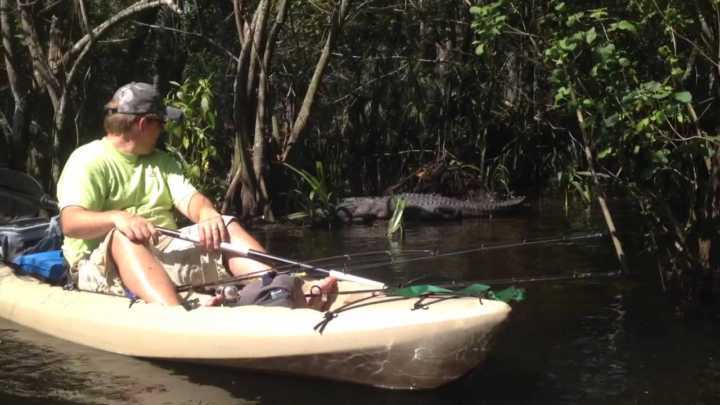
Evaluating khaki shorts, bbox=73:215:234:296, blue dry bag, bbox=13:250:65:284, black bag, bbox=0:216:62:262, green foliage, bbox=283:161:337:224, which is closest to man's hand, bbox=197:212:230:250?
khaki shorts, bbox=73:215:234:296

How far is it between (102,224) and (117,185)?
39 cm

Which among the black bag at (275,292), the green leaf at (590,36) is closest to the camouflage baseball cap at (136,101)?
the black bag at (275,292)

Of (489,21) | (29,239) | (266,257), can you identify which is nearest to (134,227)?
(266,257)

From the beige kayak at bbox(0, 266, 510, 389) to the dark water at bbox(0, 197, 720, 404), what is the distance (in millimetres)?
99

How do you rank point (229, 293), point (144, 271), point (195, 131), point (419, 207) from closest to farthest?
point (144, 271) → point (229, 293) → point (195, 131) → point (419, 207)

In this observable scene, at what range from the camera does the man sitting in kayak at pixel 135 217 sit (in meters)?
5.03

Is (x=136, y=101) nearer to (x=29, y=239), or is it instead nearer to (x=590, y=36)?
(x=29, y=239)

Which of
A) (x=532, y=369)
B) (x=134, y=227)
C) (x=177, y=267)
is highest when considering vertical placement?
(x=134, y=227)

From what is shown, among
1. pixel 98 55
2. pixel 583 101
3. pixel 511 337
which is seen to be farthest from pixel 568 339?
pixel 98 55

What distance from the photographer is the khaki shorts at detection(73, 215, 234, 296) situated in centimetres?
535

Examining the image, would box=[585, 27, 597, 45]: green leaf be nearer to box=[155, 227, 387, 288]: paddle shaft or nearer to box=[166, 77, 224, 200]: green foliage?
box=[155, 227, 387, 288]: paddle shaft

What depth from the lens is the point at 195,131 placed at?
10.4m

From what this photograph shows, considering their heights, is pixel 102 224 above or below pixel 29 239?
above

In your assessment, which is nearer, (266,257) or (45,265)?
(266,257)
